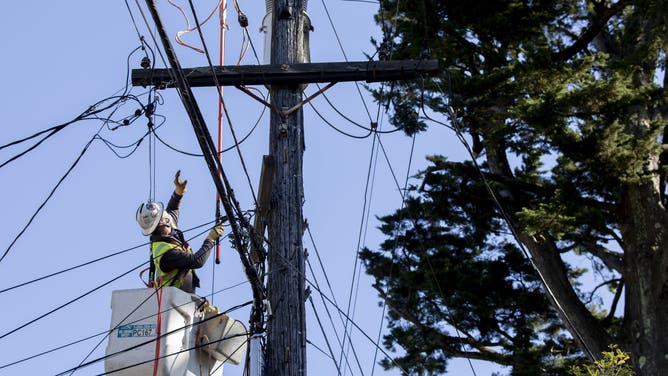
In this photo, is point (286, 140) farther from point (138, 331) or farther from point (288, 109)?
point (138, 331)

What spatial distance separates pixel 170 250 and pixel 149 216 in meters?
0.32

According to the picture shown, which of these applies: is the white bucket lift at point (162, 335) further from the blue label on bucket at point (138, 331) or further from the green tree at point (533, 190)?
the green tree at point (533, 190)

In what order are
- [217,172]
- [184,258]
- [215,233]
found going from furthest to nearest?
[215,233]
[184,258]
[217,172]

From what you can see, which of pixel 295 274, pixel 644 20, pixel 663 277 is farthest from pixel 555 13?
pixel 295 274

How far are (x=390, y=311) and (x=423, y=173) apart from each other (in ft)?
8.37

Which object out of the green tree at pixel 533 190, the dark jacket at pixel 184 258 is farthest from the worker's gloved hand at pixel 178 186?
the green tree at pixel 533 190

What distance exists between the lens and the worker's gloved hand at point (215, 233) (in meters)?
8.80

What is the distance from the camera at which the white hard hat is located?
8.66 metres

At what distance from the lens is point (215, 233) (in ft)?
29.0

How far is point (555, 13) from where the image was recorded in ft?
58.5

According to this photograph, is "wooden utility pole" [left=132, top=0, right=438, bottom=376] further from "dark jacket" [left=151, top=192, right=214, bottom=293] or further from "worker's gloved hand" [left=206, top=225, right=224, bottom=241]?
"dark jacket" [left=151, top=192, right=214, bottom=293]

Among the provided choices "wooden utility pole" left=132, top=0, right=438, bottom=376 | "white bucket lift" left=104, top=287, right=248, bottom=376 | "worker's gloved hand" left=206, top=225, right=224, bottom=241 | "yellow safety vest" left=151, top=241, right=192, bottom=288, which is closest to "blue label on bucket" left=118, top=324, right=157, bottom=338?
"white bucket lift" left=104, top=287, right=248, bottom=376

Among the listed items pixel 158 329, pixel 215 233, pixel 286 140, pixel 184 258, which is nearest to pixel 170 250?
pixel 184 258

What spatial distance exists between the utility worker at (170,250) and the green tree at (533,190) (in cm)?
680
